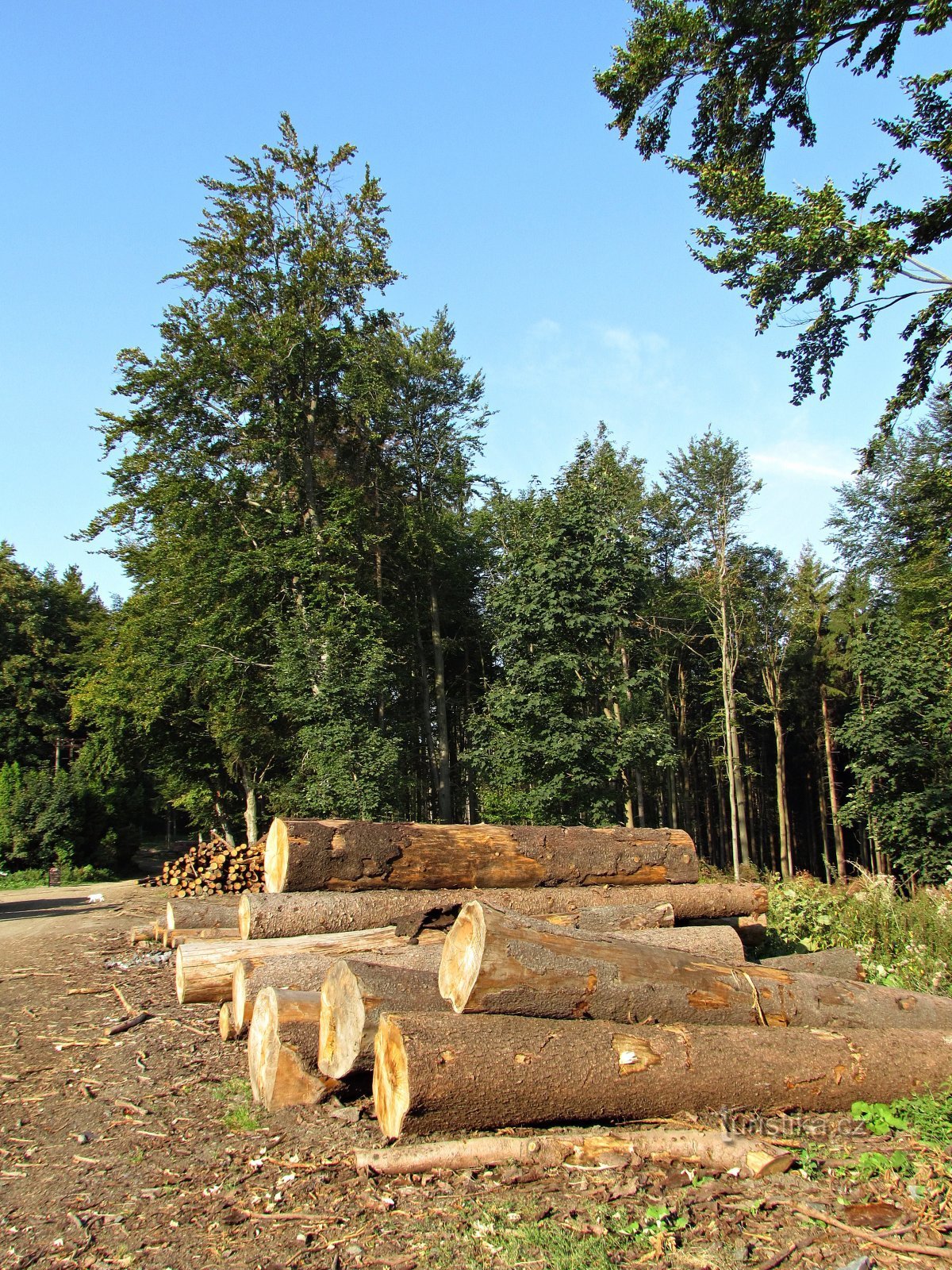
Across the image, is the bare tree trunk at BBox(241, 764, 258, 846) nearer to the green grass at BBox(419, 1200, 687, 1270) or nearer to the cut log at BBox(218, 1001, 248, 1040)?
the cut log at BBox(218, 1001, 248, 1040)

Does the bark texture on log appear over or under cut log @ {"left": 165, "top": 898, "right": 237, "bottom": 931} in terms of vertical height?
over

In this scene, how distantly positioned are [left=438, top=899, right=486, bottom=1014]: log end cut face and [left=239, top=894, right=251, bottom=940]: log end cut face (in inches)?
107

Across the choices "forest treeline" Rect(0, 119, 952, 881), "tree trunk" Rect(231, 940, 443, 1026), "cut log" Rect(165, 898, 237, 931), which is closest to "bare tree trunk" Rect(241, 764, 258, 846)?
"forest treeline" Rect(0, 119, 952, 881)

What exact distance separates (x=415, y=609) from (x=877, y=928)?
20.8 metres

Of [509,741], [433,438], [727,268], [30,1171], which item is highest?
[433,438]

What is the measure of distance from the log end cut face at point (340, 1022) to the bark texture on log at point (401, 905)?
184 cm

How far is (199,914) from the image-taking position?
1001cm

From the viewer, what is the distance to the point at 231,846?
16172 millimetres

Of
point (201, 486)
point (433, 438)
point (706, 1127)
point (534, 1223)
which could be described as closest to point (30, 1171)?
point (534, 1223)

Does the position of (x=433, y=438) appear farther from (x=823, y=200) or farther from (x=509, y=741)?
(x=823, y=200)

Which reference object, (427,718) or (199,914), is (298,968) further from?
(427,718)

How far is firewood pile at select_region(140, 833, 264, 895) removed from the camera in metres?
15.1

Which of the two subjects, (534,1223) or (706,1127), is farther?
(706,1127)

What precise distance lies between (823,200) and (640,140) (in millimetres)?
2526
